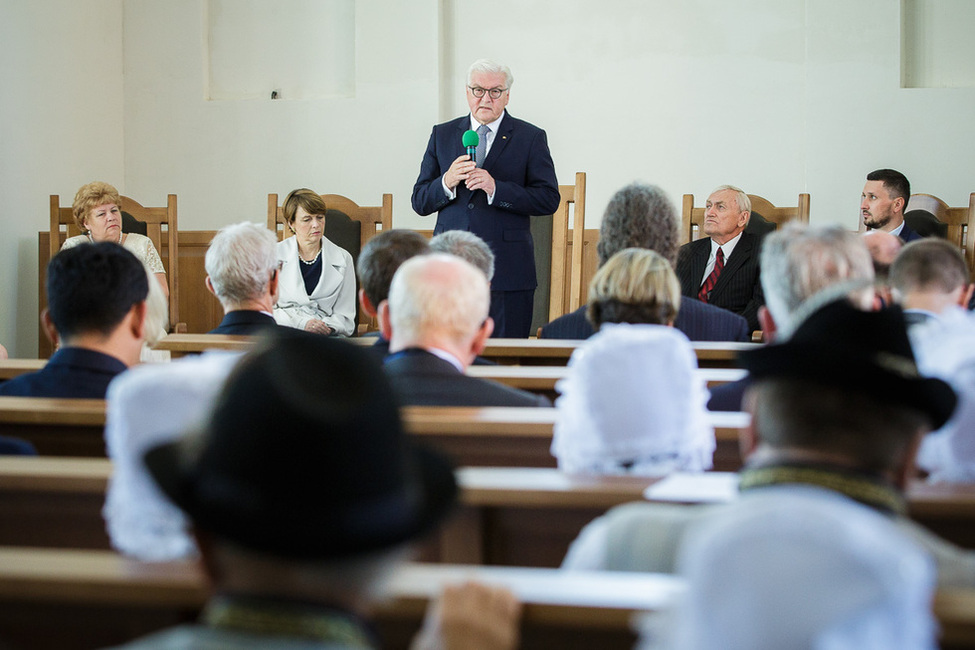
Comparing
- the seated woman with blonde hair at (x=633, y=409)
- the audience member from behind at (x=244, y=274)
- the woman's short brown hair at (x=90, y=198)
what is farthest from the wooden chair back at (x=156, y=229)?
the seated woman with blonde hair at (x=633, y=409)

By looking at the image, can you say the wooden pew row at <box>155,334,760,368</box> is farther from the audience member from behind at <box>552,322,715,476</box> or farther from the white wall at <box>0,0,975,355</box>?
the white wall at <box>0,0,975,355</box>

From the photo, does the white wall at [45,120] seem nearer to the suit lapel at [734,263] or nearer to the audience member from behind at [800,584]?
the suit lapel at [734,263]

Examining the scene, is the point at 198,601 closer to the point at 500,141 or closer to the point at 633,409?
the point at 633,409

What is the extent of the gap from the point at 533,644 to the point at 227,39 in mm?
8071

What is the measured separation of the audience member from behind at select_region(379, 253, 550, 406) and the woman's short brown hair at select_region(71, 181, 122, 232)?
14.0ft

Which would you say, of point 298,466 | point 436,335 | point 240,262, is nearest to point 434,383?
point 436,335

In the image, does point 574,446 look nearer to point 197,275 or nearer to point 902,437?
point 902,437

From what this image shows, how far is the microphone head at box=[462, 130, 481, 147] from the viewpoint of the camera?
4.65m

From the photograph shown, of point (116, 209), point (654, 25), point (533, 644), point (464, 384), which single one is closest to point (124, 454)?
point (533, 644)

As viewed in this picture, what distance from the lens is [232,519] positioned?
0.79 metres

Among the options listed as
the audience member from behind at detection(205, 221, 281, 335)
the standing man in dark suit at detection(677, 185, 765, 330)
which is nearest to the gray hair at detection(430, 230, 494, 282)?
the audience member from behind at detection(205, 221, 281, 335)

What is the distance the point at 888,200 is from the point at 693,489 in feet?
16.5

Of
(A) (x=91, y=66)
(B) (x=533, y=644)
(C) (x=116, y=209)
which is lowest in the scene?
(B) (x=533, y=644)

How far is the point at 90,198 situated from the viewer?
6109 mm
